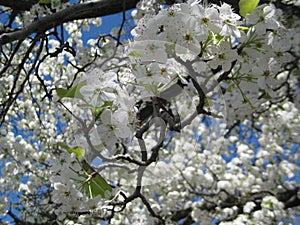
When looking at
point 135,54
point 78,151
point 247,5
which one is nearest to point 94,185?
point 78,151

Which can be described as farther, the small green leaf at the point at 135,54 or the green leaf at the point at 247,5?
the green leaf at the point at 247,5

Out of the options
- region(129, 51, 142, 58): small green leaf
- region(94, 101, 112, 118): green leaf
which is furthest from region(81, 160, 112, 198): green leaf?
region(129, 51, 142, 58): small green leaf

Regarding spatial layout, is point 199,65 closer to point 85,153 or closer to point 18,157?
point 85,153

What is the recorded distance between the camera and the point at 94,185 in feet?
3.58

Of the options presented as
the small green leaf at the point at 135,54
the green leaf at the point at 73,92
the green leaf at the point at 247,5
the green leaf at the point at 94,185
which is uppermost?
the green leaf at the point at 73,92

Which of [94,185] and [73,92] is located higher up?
[73,92]

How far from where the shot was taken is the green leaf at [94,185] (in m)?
1.08

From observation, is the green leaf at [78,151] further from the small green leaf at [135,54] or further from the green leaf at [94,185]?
the small green leaf at [135,54]

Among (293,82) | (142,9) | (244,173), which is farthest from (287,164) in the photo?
(142,9)

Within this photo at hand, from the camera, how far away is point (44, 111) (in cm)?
392

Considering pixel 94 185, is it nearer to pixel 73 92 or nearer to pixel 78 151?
pixel 78 151

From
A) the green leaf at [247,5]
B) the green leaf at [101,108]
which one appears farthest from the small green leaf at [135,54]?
the green leaf at [247,5]

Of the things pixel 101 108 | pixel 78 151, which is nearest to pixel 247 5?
pixel 101 108

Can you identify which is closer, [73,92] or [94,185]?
[73,92]
